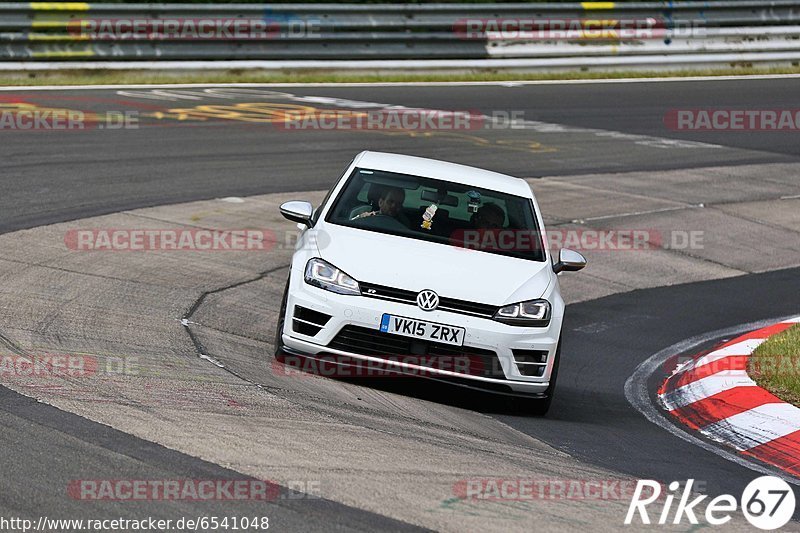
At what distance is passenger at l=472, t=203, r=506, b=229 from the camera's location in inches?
338

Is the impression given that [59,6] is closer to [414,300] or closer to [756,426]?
[414,300]

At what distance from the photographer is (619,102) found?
909 inches

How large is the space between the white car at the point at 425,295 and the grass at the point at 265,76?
13820 millimetres

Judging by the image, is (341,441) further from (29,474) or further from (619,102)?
(619,102)

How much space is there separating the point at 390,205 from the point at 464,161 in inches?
321

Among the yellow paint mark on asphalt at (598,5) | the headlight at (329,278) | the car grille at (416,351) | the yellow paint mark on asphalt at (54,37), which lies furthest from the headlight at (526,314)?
the yellow paint mark on asphalt at (598,5)

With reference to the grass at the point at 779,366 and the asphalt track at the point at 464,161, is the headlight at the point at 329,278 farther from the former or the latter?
the grass at the point at 779,366

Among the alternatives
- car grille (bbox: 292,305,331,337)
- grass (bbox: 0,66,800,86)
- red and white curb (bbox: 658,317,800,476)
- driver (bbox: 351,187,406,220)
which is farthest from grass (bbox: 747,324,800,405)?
grass (bbox: 0,66,800,86)

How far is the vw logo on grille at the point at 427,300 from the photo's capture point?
7473 mm

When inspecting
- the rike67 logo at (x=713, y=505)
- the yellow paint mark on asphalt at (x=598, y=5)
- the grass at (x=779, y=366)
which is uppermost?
the yellow paint mark on asphalt at (x=598, y=5)

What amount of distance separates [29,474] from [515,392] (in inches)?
135

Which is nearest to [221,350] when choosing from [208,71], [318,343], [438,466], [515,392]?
[318,343]

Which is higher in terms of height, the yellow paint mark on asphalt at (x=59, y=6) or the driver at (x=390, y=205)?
the yellow paint mark on asphalt at (x=59, y=6)

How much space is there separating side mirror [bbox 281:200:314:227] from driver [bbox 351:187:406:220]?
314 mm
